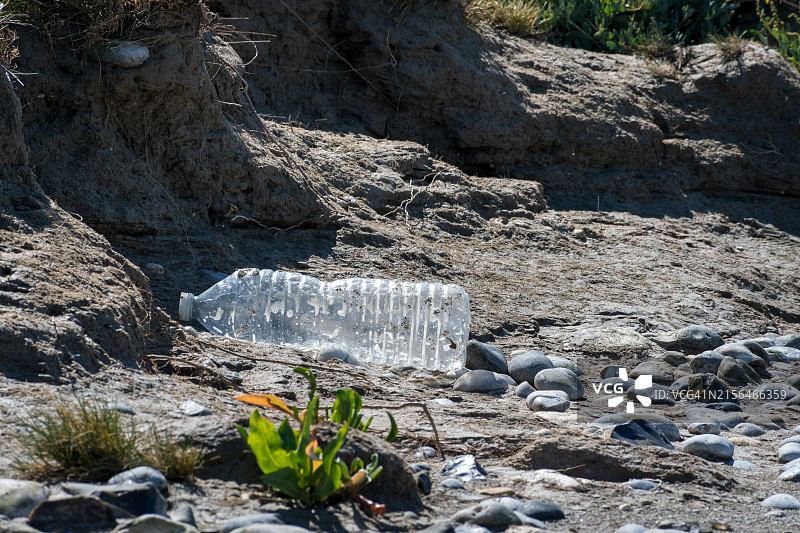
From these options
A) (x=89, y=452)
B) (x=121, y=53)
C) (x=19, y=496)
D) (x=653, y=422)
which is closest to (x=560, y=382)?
(x=653, y=422)

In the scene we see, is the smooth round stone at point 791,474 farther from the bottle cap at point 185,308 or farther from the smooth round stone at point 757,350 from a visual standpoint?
the bottle cap at point 185,308

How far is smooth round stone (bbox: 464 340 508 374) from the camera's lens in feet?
13.3

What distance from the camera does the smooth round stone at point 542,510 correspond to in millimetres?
2195

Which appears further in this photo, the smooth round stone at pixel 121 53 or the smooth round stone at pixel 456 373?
the smooth round stone at pixel 121 53

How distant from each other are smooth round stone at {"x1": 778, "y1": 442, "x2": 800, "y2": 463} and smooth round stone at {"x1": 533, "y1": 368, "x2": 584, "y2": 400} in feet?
3.23

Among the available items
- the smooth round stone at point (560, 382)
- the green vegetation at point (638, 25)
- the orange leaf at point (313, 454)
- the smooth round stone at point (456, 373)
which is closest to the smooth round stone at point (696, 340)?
the smooth round stone at point (560, 382)

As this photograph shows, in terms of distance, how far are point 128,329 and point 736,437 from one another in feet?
Answer: 8.14

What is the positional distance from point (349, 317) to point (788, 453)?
7.28 ft

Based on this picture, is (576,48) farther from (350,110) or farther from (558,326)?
(558,326)

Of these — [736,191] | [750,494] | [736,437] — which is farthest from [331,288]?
[736,191]

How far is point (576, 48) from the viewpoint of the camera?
27.8 ft

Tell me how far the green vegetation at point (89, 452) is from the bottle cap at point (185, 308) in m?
1.82

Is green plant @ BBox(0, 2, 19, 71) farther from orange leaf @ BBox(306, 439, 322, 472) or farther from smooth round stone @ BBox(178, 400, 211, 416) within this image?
orange leaf @ BBox(306, 439, 322, 472)

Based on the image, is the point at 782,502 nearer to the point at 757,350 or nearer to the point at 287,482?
the point at 287,482
